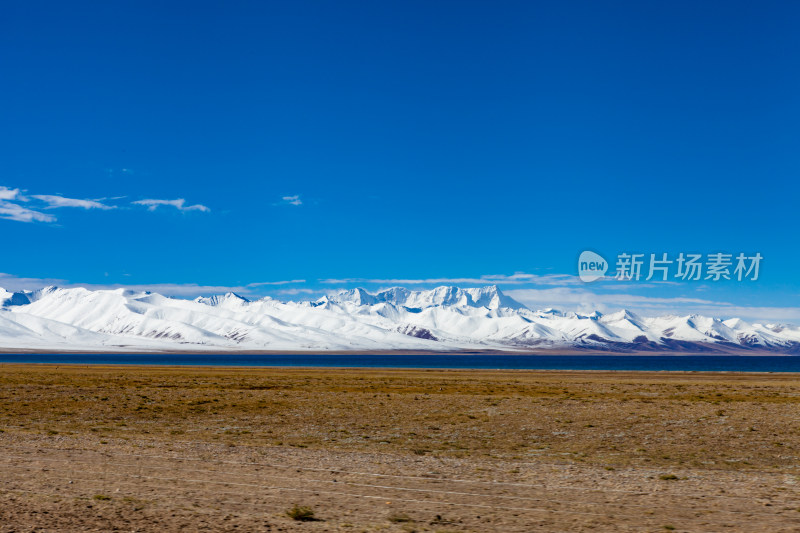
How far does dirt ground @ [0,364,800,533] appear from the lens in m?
16.2

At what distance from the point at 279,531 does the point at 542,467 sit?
11.9 metres

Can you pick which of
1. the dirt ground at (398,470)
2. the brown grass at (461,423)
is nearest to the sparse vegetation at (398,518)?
the dirt ground at (398,470)

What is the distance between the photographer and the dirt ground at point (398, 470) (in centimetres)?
1620

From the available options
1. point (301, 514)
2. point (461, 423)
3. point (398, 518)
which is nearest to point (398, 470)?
point (398, 518)

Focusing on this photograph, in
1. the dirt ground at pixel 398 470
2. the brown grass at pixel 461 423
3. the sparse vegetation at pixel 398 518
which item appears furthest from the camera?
the brown grass at pixel 461 423

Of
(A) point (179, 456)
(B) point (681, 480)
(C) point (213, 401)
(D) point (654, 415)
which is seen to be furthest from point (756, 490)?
(C) point (213, 401)

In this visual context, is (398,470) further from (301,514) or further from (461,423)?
(461,423)

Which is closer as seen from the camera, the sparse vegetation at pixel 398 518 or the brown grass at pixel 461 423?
the sparse vegetation at pixel 398 518

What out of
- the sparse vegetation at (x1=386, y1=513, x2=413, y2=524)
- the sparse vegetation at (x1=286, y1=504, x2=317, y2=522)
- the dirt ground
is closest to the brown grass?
the dirt ground

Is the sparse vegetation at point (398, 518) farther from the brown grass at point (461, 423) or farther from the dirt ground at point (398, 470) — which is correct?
the brown grass at point (461, 423)

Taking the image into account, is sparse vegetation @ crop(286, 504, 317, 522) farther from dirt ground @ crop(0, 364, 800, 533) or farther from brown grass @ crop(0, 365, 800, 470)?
brown grass @ crop(0, 365, 800, 470)

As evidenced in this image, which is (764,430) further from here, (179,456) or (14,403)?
(14,403)

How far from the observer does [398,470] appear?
23359 mm

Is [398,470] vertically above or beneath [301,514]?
beneath
